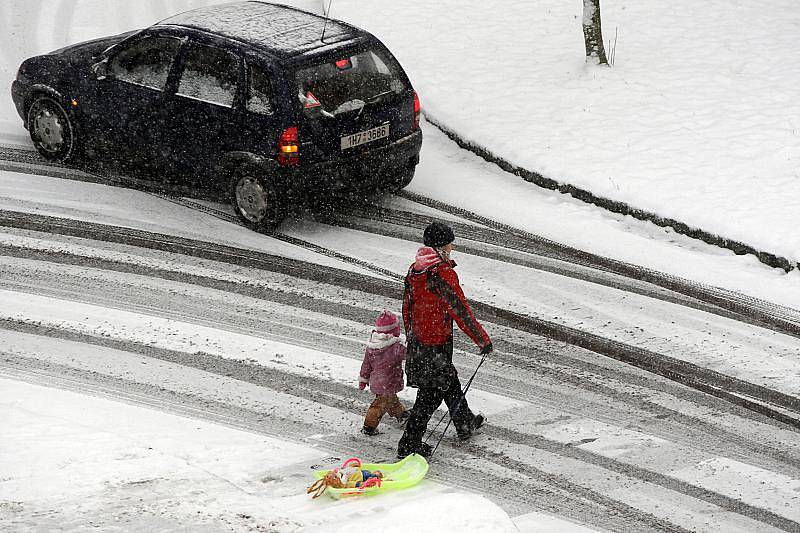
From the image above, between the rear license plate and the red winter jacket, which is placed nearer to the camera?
the red winter jacket

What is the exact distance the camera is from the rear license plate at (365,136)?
10.8m

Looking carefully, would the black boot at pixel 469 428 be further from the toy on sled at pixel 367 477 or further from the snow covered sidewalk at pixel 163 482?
the snow covered sidewalk at pixel 163 482

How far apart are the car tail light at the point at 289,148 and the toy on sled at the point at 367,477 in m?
4.12

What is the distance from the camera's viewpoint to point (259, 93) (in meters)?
10.7

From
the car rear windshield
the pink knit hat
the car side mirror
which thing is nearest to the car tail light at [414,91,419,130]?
the car rear windshield

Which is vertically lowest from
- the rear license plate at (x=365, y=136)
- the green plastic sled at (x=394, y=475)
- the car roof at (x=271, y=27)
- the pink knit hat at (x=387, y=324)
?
the green plastic sled at (x=394, y=475)

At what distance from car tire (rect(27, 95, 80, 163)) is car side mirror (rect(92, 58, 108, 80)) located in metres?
0.73

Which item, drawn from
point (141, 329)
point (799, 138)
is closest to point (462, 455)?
point (141, 329)

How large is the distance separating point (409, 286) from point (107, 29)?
11726mm

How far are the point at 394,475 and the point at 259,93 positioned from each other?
493 centimetres

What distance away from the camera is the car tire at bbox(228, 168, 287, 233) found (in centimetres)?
1084

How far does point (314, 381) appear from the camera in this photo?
8.34 metres

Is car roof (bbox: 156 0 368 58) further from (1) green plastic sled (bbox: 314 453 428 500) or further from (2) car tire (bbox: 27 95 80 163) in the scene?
(1) green plastic sled (bbox: 314 453 428 500)

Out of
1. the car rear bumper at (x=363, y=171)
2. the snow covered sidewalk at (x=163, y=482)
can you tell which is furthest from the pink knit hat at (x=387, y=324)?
the car rear bumper at (x=363, y=171)
